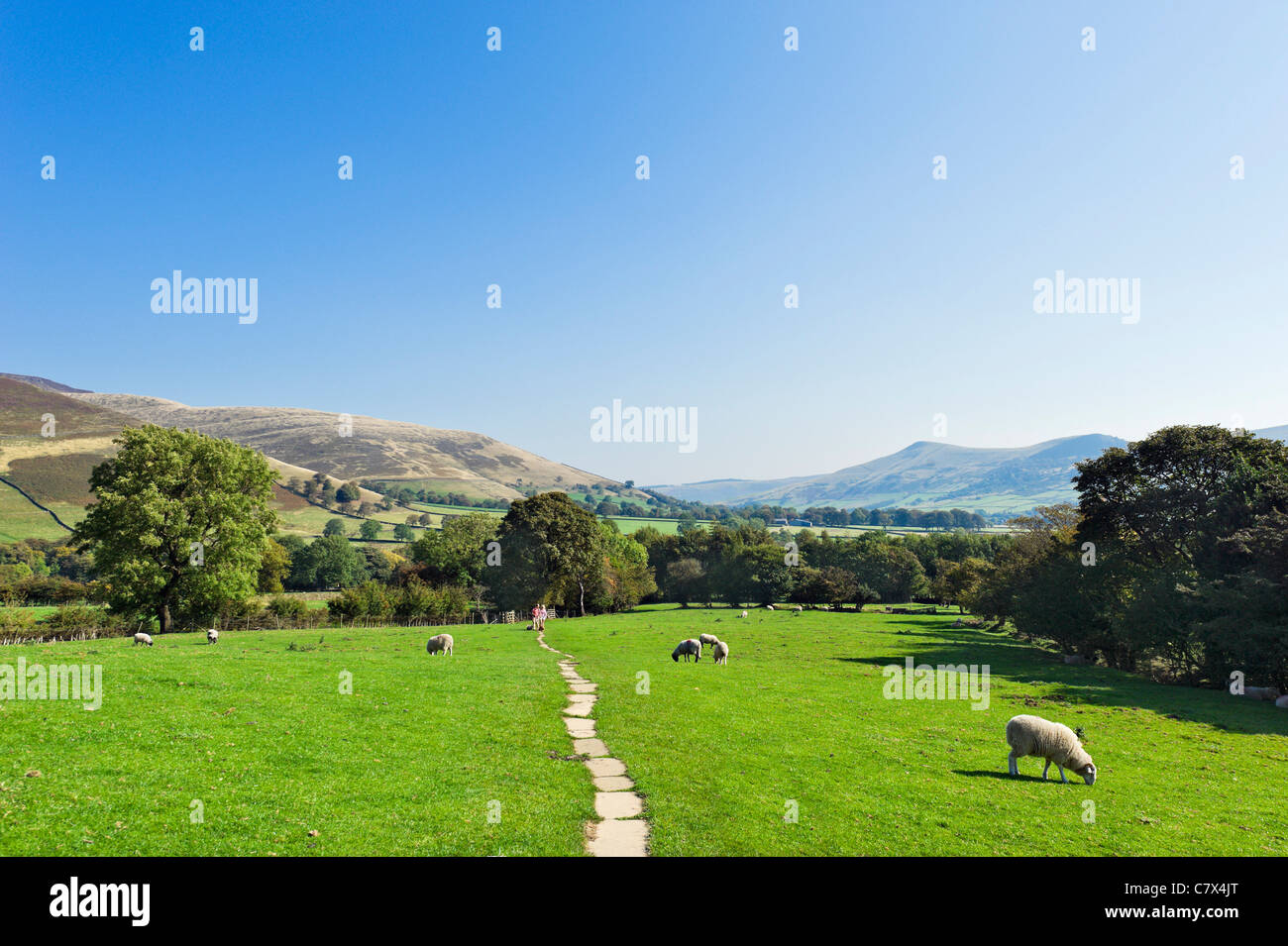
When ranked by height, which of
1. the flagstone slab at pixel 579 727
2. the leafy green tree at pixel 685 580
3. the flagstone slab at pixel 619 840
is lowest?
the leafy green tree at pixel 685 580

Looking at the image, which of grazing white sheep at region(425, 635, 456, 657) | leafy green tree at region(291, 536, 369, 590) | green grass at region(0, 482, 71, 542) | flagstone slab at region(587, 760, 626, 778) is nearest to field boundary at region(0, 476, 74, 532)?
green grass at region(0, 482, 71, 542)

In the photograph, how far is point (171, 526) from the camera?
158ft

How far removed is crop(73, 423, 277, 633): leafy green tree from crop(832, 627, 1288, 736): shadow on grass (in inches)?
1960

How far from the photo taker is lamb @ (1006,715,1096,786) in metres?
16.5

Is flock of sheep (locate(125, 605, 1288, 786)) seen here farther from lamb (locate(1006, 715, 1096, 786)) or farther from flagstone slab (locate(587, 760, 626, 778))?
flagstone slab (locate(587, 760, 626, 778))

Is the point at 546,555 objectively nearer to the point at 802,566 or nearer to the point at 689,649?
the point at 689,649

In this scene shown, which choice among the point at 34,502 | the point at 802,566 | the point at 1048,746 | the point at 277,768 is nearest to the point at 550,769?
the point at 277,768

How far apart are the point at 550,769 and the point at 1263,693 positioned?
4203 centimetres

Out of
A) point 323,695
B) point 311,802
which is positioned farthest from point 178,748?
point 323,695

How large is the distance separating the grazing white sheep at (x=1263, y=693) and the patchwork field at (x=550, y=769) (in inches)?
243

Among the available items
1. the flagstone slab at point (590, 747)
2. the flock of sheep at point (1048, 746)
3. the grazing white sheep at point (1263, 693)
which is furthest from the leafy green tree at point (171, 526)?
the grazing white sheep at point (1263, 693)

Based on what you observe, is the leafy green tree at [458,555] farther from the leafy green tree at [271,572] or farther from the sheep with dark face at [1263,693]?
the sheep with dark face at [1263,693]

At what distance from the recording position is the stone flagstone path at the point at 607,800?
1070cm
